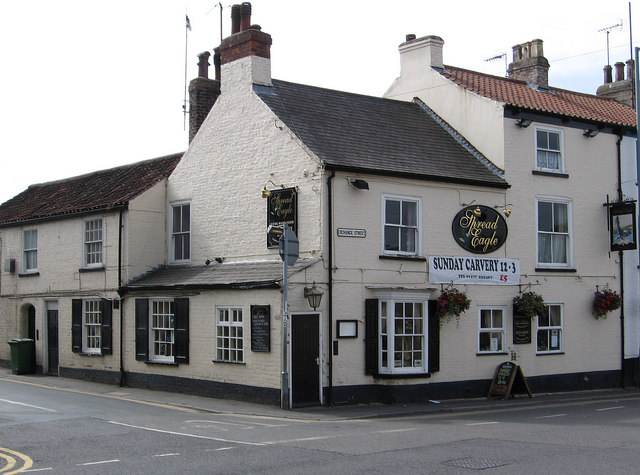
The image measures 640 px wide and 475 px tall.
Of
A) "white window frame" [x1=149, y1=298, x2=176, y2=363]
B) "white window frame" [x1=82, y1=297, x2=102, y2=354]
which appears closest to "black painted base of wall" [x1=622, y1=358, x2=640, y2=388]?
"white window frame" [x1=149, y1=298, x2=176, y2=363]

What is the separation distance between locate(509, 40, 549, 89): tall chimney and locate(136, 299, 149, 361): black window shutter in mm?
14982

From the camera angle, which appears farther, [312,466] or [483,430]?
[483,430]

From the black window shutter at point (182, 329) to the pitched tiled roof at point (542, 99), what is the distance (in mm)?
10537

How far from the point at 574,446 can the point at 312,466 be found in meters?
4.43

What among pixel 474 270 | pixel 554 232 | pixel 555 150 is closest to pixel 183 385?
pixel 474 270

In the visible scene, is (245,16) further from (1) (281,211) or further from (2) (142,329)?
(2) (142,329)

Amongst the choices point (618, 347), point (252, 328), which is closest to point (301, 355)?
point (252, 328)

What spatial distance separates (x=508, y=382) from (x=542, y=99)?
9221 millimetres

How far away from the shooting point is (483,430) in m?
14.7

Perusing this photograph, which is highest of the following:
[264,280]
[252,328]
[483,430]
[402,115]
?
[402,115]

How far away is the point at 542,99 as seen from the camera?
24938mm

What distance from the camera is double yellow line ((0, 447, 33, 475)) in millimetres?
10836

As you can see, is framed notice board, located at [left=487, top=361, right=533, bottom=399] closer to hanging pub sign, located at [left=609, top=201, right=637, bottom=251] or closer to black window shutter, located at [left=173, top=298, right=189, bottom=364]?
hanging pub sign, located at [left=609, top=201, right=637, bottom=251]

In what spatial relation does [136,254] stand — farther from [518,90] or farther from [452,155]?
[518,90]
